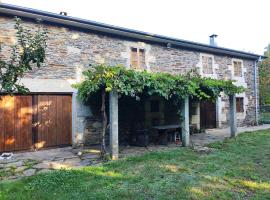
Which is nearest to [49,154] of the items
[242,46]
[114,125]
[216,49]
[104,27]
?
[114,125]

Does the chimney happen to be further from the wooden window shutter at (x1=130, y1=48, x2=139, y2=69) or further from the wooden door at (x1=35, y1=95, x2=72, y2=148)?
the wooden door at (x1=35, y1=95, x2=72, y2=148)

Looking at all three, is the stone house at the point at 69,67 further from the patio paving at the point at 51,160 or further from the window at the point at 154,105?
the patio paving at the point at 51,160

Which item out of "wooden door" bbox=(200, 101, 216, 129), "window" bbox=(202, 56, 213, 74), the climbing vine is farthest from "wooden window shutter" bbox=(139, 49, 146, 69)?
"wooden door" bbox=(200, 101, 216, 129)

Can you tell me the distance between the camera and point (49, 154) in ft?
25.2

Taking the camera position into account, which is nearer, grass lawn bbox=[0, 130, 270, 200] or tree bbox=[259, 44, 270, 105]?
grass lawn bbox=[0, 130, 270, 200]

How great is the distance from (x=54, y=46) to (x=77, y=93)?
180 centimetres

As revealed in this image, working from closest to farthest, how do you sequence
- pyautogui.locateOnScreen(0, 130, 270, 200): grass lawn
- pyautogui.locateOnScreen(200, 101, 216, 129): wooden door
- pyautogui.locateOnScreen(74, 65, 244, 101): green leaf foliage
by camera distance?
1. pyautogui.locateOnScreen(0, 130, 270, 200): grass lawn
2. pyautogui.locateOnScreen(74, 65, 244, 101): green leaf foliage
3. pyautogui.locateOnScreen(200, 101, 216, 129): wooden door

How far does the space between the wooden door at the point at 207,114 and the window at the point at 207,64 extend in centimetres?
168

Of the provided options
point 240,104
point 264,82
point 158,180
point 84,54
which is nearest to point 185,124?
point 158,180

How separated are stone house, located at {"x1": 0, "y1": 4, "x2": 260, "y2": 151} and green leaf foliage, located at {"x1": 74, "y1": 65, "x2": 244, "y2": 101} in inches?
32.3

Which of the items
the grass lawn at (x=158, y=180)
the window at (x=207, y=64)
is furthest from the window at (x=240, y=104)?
the grass lawn at (x=158, y=180)

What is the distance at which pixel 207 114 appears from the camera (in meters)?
13.7

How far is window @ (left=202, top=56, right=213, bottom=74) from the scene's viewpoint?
13.4 metres

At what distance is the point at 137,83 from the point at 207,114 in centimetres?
786
